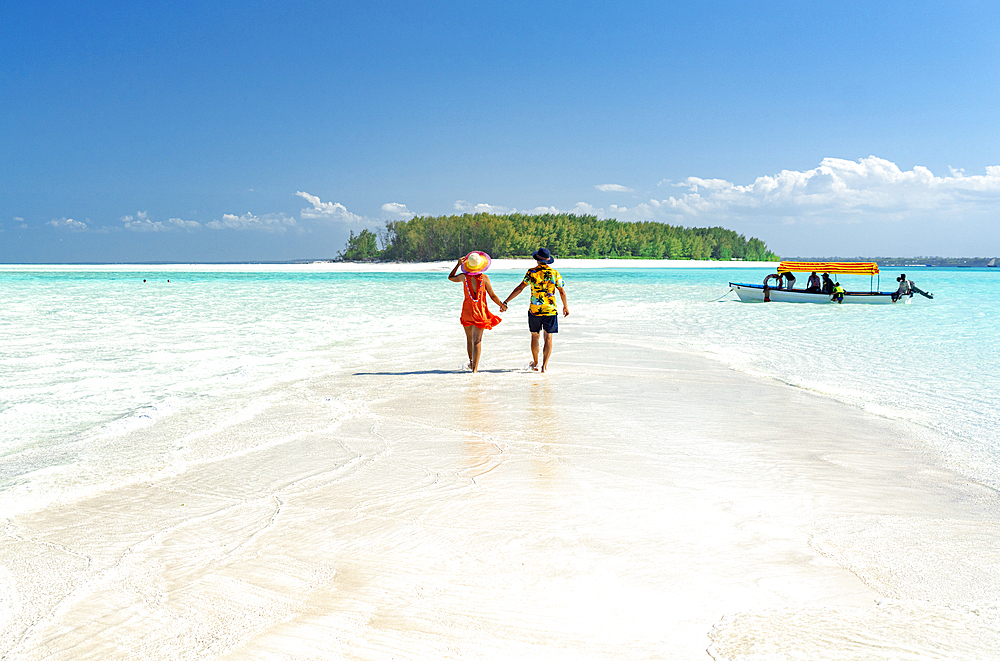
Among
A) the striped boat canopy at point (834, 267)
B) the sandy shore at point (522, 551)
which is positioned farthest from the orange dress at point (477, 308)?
the striped boat canopy at point (834, 267)

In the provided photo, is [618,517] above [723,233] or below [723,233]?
below

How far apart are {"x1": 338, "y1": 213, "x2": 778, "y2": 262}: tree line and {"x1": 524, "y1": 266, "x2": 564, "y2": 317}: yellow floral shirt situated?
103009mm

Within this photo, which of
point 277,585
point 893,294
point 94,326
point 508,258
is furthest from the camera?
point 508,258

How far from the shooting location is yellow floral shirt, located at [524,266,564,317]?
9258 mm

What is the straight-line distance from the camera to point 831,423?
642 cm

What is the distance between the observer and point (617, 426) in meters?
6.24

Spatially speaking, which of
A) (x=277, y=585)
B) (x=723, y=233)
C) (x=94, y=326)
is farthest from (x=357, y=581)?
(x=723, y=233)

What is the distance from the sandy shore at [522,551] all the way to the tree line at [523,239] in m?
107

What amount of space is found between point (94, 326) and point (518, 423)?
13445 mm

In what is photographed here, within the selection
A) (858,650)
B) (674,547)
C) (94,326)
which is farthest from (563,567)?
(94,326)

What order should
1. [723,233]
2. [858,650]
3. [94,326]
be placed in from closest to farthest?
[858,650]
[94,326]
[723,233]

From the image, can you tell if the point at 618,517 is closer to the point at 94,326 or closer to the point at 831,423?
the point at 831,423

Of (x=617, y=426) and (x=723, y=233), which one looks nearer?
(x=617, y=426)

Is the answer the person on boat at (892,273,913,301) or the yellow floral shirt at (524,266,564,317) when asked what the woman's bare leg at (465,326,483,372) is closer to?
the yellow floral shirt at (524,266,564,317)
